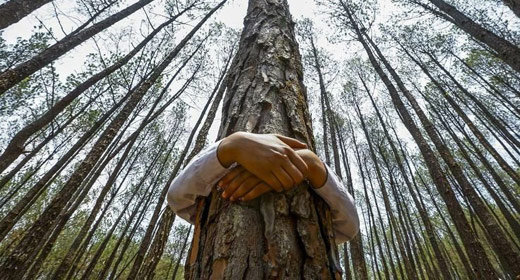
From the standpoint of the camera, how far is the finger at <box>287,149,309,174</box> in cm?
85

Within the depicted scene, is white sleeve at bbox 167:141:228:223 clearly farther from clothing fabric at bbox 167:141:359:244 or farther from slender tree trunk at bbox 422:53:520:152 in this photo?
slender tree trunk at bbox 422:53:520:152

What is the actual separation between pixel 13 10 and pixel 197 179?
13.5 feet

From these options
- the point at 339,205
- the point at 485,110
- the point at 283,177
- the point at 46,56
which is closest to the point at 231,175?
the point at 283,177

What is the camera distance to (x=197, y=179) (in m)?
0.91

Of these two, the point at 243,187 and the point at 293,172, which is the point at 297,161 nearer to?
the point at 293,172

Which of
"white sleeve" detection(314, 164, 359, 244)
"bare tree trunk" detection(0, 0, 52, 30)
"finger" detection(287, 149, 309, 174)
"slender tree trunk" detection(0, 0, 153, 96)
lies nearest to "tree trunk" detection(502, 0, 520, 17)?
"white sleeve" detection(314, 164, 359, 244)

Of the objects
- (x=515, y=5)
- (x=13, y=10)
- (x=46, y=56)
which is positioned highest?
(x=515, y=5)

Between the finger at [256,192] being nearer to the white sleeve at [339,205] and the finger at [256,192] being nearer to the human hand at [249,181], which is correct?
the human hand at [249,181]

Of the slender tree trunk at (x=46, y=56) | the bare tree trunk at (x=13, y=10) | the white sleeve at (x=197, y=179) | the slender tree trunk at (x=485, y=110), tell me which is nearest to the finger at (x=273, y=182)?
the white sleeve at (x=197, y=179)

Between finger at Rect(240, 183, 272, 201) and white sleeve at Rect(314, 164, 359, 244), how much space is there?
0.21 meters

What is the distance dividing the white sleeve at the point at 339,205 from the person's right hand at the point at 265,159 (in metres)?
0.13

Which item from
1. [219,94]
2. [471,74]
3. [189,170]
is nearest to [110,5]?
[219,94]

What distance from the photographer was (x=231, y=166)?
3.01 feet

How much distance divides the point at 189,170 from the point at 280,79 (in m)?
0.73
